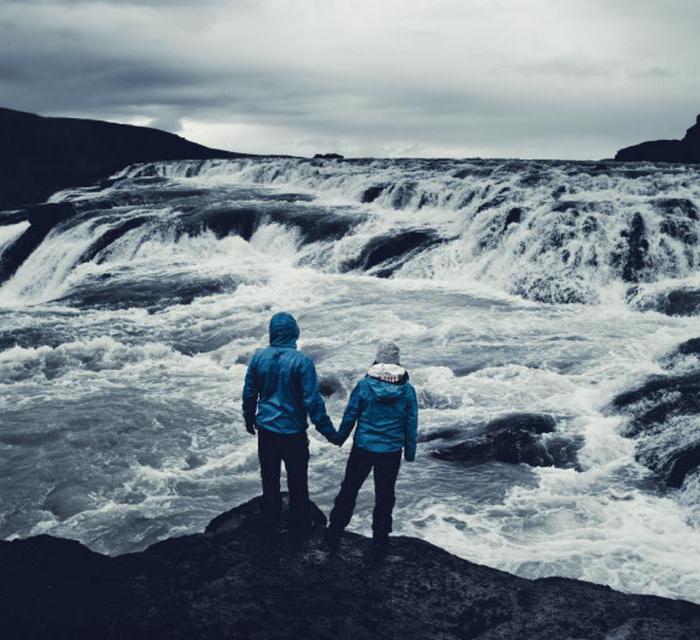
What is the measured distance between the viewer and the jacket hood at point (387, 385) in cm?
556

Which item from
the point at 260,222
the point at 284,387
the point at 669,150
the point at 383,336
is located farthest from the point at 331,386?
the point at 669,150

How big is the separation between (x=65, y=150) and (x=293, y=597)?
7317 centimetres

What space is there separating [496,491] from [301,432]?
4709 mm

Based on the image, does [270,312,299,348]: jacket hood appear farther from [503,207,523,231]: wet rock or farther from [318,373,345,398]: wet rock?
[503,207,523,231]: wet rock

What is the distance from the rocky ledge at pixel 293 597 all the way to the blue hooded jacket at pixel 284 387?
1.02 meters

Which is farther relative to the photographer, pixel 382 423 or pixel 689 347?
pixel 689 347

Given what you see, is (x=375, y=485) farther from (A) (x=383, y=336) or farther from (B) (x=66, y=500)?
(A) (x=383, y=336)

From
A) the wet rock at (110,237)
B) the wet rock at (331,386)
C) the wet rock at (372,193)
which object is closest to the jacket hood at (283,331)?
the wet rock at (331,386)

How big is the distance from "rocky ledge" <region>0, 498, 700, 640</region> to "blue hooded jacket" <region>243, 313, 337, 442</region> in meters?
1.02

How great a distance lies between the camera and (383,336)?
17203 millimetres

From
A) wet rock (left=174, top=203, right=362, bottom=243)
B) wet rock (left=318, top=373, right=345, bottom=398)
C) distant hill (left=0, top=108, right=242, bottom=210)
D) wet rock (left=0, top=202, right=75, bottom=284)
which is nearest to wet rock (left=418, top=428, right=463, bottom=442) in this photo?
wet rock (left=318, top=373, right=345, bottom=398)

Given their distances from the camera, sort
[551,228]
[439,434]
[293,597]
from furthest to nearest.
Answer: [551,228], [439,434], [293,597]

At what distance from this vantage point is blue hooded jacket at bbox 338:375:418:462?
559cm

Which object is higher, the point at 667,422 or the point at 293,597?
the point at 293,597
